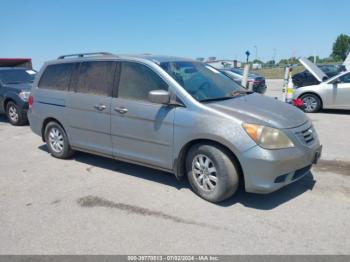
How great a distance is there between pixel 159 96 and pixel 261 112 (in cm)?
→ 126

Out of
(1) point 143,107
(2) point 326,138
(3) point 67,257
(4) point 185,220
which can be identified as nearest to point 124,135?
(1) point 143,107

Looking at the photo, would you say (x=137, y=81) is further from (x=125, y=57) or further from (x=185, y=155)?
(x=185, y=155)

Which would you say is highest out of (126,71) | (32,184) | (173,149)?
(126,71)

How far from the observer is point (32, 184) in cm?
510

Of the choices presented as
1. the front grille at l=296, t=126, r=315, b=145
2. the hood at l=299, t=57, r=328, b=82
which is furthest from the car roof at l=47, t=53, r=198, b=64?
the hood at l=299, t=57, r=328, b=82

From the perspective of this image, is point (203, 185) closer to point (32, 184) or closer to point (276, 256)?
point (276, 256)

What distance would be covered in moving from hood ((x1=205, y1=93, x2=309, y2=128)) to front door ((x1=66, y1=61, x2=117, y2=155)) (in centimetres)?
174

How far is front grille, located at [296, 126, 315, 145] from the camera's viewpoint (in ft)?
13.1

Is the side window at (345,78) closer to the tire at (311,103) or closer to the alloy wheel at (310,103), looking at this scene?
the tire at (311,103)

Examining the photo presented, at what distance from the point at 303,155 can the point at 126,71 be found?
8.82 ft

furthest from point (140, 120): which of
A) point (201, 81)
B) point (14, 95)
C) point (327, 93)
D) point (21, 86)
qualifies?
point (327, 93)

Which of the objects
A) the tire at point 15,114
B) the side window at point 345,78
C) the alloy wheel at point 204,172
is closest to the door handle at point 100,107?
the alloy wheel at point 204,172

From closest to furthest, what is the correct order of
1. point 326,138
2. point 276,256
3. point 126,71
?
1. point 276,256
2. point 126,71
3. point 326,138

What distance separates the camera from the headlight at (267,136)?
12.3ft
